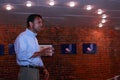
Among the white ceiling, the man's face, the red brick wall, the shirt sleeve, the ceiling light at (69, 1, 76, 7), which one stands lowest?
the red brick wall

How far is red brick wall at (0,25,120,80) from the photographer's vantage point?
927cm

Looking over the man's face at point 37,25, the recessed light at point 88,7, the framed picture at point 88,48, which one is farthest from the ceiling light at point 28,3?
the man's face at point 37,25

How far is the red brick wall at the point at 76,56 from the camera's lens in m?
9.27

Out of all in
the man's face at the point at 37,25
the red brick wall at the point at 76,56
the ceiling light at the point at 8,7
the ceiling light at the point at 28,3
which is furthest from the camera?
the red brick wall at the point at 76,56

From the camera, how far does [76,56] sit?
9.74m

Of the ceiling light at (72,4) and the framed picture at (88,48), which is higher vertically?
the ceiling light at (72,4)

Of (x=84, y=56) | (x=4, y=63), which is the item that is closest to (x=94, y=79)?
(x=84, y=56)

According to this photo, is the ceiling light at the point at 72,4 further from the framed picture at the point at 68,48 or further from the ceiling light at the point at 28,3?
the framed picture at the point at 68,48

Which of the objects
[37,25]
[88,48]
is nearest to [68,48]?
[88,48]

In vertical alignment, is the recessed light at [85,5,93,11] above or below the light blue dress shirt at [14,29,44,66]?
above

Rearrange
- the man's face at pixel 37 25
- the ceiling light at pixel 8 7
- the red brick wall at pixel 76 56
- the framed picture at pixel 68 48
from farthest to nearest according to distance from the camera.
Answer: the framed picture at pixel 68 48 → the red brick wall at pixel 76 56 → the ceiling light at pixel 8 7 → the man's face at pixel 37 25

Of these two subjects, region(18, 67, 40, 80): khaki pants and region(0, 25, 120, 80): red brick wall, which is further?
region(0, 25, 120, 80): red brick wall

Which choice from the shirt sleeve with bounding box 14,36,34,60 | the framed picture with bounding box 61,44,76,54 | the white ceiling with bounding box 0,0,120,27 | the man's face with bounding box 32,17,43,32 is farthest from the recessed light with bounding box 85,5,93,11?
the shirt sleeve with bounding box 14,36,34,60

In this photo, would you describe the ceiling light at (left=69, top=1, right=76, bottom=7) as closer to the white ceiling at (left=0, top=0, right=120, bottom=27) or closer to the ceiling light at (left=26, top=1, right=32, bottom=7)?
the white ceiling at (left=0, top=0, right=120, bottom=27)
